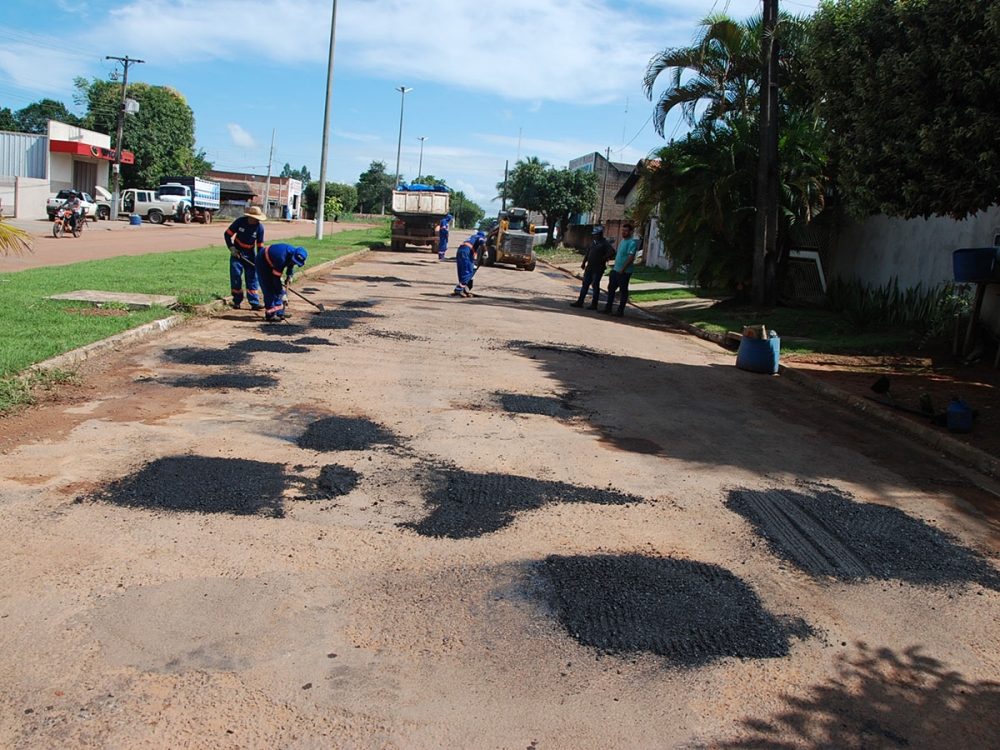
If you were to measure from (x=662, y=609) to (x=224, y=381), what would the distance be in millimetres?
5235

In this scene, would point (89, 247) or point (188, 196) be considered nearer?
point (89, 247)

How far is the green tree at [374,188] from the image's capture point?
122m

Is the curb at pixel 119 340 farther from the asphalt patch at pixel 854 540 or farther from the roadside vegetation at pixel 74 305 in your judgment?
the asphalt patch at pixel 854 540

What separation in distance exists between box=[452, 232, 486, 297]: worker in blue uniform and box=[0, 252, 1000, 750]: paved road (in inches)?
391

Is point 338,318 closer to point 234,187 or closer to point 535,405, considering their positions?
point 535,405

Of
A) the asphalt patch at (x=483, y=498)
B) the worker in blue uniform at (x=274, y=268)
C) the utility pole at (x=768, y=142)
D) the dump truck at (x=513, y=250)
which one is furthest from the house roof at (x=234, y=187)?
the asphalt patch at (x=483, y=498)

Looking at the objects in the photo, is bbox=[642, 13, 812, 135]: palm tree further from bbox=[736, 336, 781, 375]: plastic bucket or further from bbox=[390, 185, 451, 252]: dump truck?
bbox=[390, 185, 451, 252]: dump truck

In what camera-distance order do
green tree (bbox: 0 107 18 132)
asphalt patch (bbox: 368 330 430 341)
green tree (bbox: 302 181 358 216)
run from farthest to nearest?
green tree (bbox: 302 181 358 216), green tree (bbox: 0 107 18 132), asphalt patch (bbox: 368 330 430 341)

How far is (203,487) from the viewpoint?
4.95 metres

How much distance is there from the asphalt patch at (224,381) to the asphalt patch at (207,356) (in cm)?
53

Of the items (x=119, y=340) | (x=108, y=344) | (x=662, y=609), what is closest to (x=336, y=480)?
(x=662, y=609)

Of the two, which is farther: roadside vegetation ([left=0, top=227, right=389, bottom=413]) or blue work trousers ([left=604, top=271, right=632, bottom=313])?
blue work trousers ([left=604, top=271, right=632, bottom=313])

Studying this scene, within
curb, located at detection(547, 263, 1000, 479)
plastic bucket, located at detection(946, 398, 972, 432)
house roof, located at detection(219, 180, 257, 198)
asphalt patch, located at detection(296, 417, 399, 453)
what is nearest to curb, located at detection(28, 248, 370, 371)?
asphalt patch, located at detection(296, 417, 399, 453)

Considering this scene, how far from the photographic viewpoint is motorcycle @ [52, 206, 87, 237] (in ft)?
91.8
